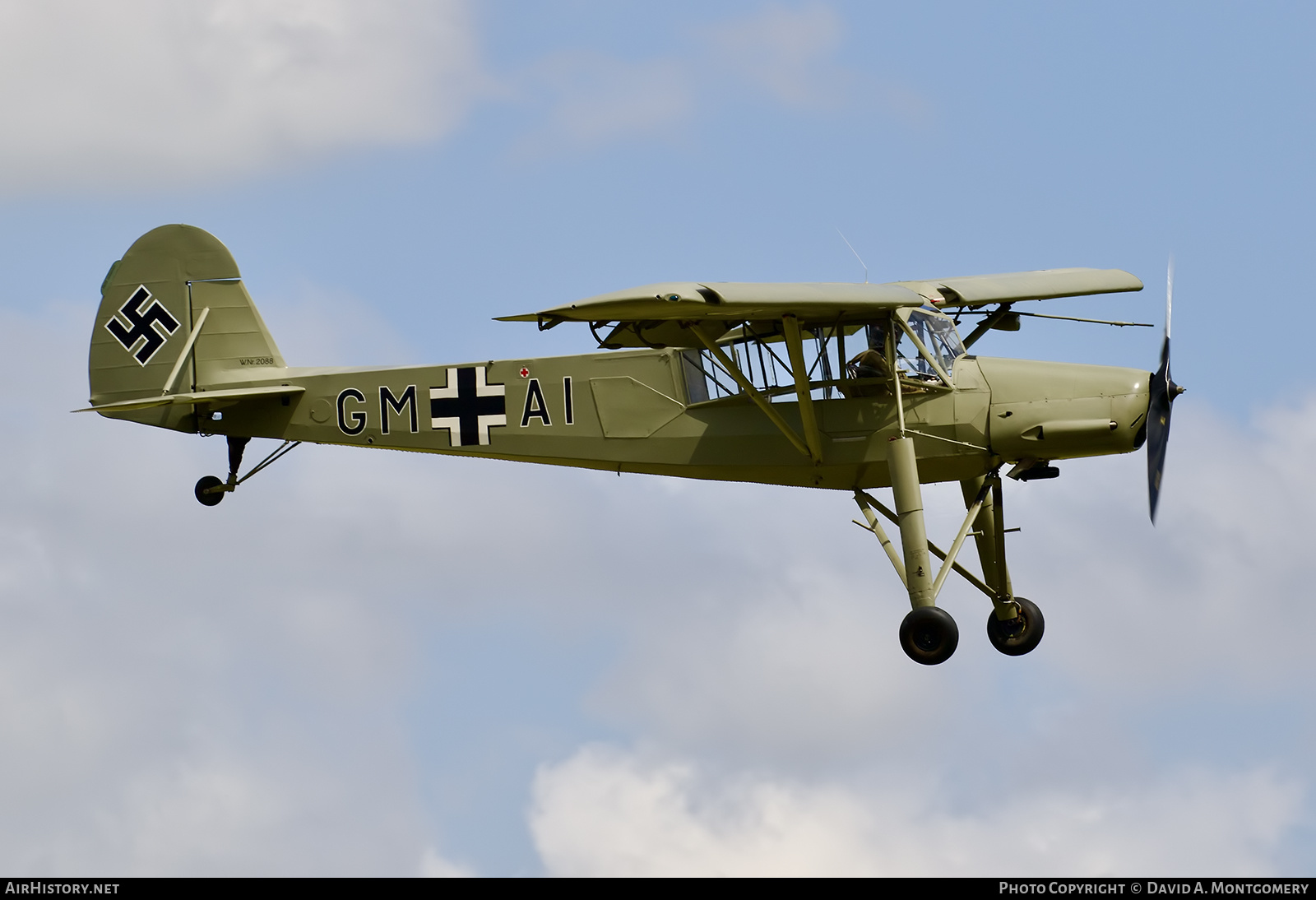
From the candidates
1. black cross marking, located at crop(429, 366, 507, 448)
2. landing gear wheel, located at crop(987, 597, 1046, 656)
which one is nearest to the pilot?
landing gear wheel, located at crop(987, 597, 1046, 656)

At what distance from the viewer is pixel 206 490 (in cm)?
2041

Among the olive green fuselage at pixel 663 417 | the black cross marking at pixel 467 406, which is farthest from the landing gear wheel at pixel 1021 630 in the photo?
the black cross marking at pixel 467 406

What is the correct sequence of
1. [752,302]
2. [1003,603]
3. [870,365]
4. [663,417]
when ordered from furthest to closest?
[1003,603] → [663,417] → [870,365] → [752,302]

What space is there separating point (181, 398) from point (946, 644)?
853cm

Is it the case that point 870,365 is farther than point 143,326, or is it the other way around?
point 143,326

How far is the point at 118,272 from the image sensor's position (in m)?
21.0

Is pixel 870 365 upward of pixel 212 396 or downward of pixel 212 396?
downward

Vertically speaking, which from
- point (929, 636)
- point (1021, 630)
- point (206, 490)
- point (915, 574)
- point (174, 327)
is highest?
point (174, 327)

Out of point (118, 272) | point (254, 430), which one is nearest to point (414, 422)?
point (254, 430)

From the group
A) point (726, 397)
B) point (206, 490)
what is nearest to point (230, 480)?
point (206, 490)

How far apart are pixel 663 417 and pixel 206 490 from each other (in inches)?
205

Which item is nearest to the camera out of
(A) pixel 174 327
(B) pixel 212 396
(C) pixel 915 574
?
(C) pixel 915 574

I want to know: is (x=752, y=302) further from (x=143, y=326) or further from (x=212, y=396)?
(x=143, y=326)

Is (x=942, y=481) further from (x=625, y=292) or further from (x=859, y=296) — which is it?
(x=625, y=292)
